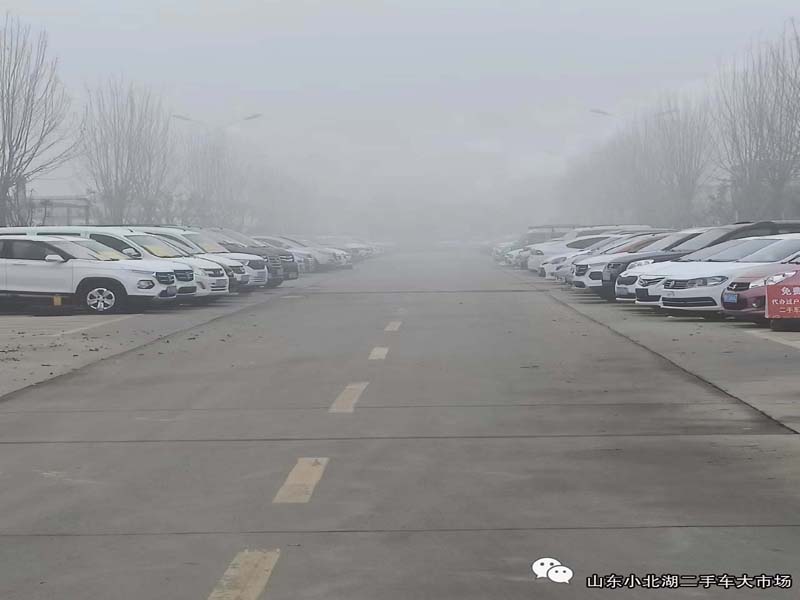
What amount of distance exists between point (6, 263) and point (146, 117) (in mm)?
39269

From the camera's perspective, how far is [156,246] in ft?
92.9

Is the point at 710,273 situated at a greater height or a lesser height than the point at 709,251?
lesser

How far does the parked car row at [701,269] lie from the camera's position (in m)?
20.0

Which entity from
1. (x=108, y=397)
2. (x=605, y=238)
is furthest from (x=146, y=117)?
(x=108, y=397)

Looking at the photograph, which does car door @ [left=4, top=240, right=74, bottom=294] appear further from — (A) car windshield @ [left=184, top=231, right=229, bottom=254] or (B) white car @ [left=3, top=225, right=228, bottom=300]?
(A) car windshield @ [left=184, top=231, right=229, bottom=254]

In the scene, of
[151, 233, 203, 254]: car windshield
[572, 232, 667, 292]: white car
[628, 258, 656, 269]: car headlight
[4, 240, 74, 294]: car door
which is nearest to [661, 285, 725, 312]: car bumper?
[628, 258, 656, 269]: car headlight

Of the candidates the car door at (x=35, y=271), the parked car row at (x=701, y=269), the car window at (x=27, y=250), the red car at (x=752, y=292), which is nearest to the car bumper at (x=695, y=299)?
the parked car row at (x=701, y=269)

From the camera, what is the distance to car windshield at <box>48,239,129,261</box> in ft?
80.7

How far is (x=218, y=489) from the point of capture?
7.82 meters

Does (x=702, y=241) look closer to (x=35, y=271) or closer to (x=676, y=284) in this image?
(x=676, y=284)

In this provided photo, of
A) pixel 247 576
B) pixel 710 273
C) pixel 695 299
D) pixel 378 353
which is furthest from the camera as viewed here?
pixel 710 273

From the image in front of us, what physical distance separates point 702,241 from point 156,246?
456 inches

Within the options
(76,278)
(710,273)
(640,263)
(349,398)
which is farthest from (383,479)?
(640,263)

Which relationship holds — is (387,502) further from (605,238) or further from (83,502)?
(605,238)
